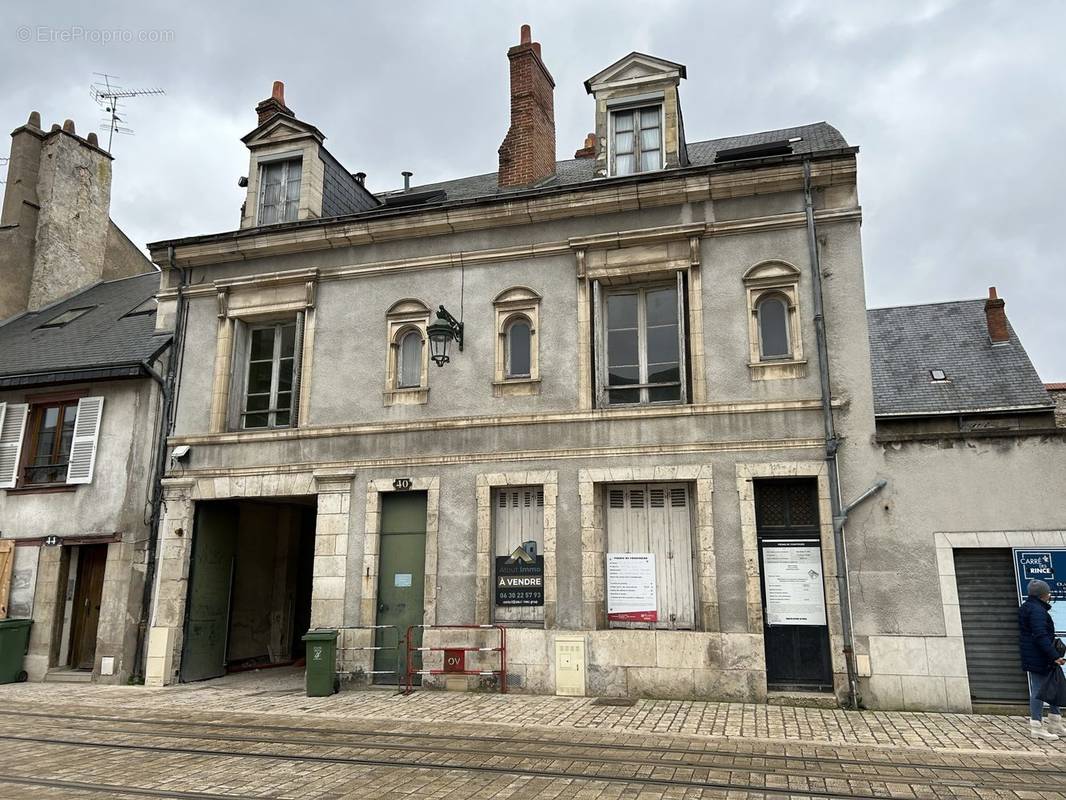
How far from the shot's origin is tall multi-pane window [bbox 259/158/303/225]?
1391cm

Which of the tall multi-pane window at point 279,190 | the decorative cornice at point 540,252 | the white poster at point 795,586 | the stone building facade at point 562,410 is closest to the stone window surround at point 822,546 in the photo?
the stone building facade at point 562,410

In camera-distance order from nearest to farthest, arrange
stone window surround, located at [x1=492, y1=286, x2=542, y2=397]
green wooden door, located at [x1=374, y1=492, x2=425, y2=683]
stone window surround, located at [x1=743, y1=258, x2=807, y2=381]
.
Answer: stone window surround, located at [x1=743, y1=258, x2=807, y2=381] → green wooden door, located at [x1=374, y1=492, x2=425, y2=683] → stone window surround, located at [x1=492, y1=286, x2=542, y2=397]

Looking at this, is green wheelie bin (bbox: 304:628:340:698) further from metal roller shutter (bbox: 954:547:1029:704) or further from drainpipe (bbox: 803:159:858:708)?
metal roller shutter (bbox: 954:547:1029:704)

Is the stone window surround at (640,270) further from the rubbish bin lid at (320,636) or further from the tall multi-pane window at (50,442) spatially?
the tall multi-pane window at (50,442)

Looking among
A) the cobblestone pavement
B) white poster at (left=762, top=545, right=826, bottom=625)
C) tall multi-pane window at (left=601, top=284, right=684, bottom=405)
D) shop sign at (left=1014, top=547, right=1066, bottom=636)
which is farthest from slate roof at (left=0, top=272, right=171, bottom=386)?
shop sign at (left=1014, top=547, right=1066, bottom=636)

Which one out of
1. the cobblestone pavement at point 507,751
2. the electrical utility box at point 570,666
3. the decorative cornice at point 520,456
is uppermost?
the decorative cornice at point 520,456

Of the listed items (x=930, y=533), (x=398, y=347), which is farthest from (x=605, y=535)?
(x=398, y=347)

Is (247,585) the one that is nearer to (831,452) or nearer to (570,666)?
(570,666)

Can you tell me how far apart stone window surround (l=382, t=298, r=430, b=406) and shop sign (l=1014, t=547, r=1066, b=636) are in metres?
7.96

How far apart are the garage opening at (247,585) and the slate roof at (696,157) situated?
6.45 metres

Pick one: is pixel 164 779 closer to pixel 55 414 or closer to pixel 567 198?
pixel 567 198

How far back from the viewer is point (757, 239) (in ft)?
36.1

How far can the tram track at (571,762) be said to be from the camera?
619 centimetres

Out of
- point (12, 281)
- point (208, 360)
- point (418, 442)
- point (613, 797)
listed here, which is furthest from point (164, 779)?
point (12, 281)
